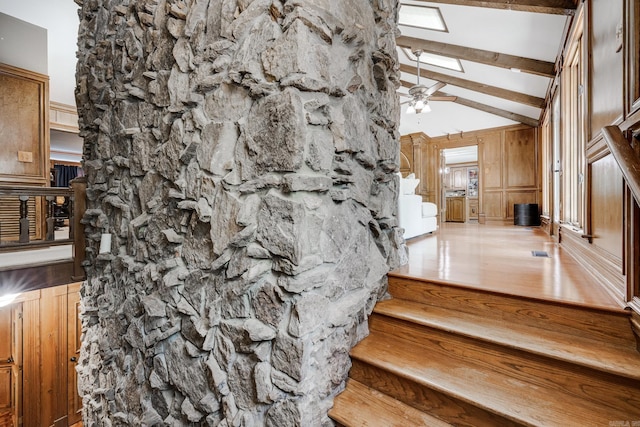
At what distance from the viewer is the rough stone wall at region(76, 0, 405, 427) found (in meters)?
1.33

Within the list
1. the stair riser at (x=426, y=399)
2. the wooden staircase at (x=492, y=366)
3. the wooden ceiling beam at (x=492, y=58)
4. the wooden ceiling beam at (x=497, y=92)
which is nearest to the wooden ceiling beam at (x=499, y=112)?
the wooden ceiling beam at (x=497, y=92)

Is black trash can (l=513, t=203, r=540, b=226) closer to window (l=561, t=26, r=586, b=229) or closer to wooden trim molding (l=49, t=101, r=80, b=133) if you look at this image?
window (l=561, t=26, r=586, b=229)

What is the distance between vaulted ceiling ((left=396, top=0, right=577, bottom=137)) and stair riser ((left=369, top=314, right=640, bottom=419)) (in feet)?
10.2

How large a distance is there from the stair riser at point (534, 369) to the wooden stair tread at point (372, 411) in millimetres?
277

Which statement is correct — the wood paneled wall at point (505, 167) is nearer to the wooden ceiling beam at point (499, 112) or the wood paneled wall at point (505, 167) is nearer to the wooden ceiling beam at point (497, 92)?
the wooden ceiling beam at point (499, 112)

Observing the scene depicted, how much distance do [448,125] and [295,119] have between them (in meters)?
7.53

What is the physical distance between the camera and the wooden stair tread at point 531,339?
3.75 ft

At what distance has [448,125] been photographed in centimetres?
766

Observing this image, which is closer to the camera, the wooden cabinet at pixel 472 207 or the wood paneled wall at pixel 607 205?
the wood paneled wall at pixel 607 205

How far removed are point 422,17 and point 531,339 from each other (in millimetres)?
4080

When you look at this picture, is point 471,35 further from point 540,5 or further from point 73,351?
point 73,351

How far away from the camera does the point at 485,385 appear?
1.27 m

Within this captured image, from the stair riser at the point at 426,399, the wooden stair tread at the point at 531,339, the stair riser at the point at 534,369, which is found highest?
the wooden stair tread at the point at 531,339

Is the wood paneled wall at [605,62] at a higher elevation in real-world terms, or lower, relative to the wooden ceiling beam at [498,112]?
lower
